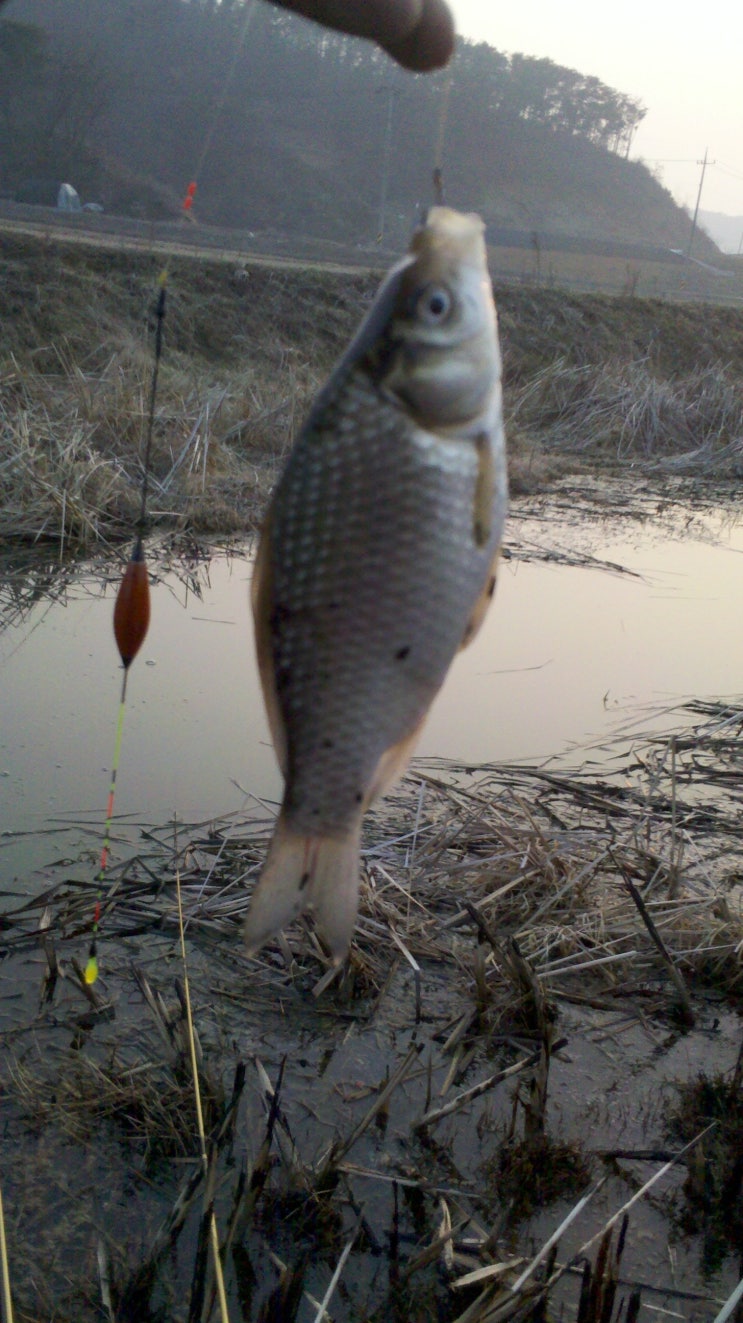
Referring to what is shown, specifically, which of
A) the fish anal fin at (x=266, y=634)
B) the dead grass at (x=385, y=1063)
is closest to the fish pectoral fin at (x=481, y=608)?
the fish anal fin at (x=266, y=634)

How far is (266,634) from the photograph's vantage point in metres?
1.27

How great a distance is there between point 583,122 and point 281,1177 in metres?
68.0

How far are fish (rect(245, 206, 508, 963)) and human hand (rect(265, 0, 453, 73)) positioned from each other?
403mm

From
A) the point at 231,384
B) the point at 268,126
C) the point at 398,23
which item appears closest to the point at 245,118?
the point at 268,126

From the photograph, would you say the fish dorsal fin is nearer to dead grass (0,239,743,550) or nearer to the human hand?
the human hand

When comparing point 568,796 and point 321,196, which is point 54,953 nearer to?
point 568,796

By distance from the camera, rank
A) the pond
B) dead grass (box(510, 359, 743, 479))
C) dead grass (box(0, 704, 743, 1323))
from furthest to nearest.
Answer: dead grass (box(510, 359, 743, 479))
the pond
dead grass (box(0, 704, 743, 1323))

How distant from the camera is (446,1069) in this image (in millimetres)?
3445

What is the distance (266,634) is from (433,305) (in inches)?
15.0

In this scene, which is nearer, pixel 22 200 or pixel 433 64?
pixel 433 64

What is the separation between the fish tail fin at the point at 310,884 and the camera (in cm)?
125

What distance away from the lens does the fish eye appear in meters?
1.19

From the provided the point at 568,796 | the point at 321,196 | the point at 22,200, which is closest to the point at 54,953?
the point at 568,796

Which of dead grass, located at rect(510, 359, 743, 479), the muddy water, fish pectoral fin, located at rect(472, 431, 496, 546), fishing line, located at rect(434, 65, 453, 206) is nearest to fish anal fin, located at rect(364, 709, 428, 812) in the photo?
fish pectoral fin, located at rect(472, 431, 496, 546)
